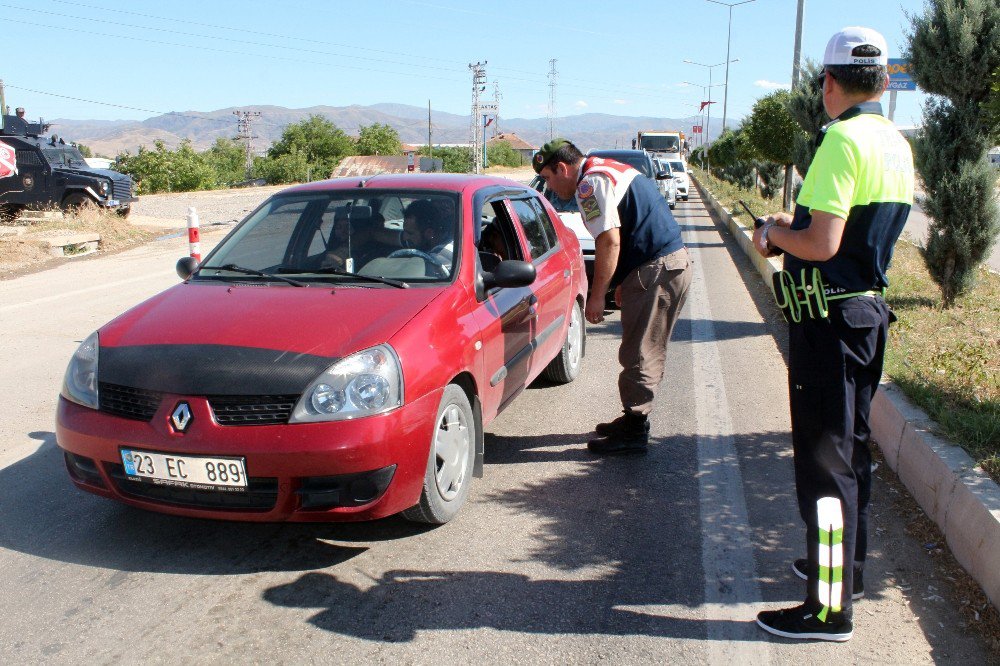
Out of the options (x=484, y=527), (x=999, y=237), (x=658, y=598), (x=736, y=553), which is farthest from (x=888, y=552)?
(x=999, y=237)

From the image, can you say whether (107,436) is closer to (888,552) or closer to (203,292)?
(203,292)

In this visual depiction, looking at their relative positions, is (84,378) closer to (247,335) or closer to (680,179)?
(247,335)

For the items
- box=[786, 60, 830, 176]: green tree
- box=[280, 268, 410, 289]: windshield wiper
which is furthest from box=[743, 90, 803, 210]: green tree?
box=[280, 268, 410, 289]: windshield wiper

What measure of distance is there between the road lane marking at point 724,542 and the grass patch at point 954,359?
1.10 meters

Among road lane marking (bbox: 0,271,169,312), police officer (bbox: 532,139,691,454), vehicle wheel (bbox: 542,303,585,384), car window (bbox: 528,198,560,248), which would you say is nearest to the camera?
police officer (bbox: 532,139,691,454)

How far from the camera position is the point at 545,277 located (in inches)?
214

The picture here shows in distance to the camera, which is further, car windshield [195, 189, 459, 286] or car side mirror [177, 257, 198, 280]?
car side mirror [177, 257, 198, 280]

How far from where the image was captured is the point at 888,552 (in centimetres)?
367

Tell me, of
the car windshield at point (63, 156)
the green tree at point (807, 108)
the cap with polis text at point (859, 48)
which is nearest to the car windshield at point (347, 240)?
the cap with polis text at point (859, 48)

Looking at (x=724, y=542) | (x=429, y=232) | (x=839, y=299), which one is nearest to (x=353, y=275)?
(x=429, y=232)

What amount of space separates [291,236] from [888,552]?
11.3 feet

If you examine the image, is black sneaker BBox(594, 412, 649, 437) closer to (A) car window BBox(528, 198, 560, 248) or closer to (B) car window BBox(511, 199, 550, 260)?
(B) car window BBox(511, 199, 550, 260)

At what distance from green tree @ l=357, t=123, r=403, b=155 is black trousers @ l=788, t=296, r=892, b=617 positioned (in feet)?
333

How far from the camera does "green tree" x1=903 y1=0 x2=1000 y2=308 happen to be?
26.5 feet
